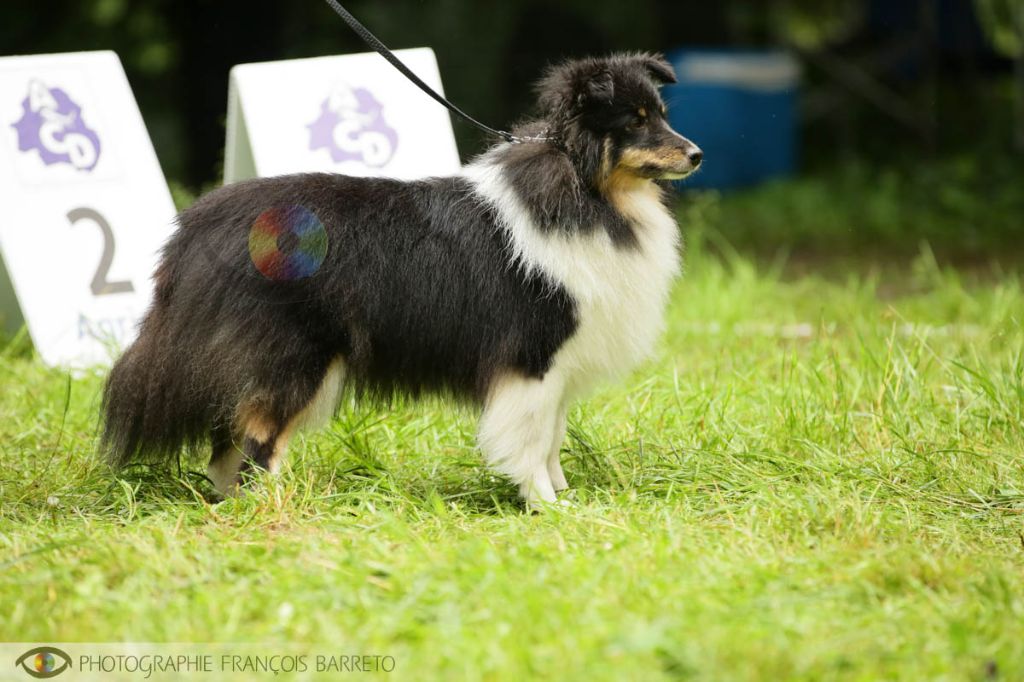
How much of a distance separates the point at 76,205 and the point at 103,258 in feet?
0.92

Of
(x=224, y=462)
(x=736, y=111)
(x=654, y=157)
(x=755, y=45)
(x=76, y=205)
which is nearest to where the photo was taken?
(x=654, y=157)

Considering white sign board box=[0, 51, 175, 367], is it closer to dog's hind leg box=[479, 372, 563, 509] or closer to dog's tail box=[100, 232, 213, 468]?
dog's tail box=[100, 232, 213, 468]

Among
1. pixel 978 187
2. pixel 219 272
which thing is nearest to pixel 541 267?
pixel 219 272

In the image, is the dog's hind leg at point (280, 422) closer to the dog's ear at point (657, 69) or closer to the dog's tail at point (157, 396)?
the dog's tail at point (157, 396)

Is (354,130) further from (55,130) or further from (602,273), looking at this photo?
(602,273)

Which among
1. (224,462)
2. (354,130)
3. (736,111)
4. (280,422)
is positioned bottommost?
(736,111)

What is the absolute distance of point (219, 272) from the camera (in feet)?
11.8

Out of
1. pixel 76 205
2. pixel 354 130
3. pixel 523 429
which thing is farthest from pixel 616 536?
pixel 76 205

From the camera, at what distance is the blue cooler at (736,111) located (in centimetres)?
1207

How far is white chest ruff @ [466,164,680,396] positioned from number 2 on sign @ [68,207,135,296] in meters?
2.39

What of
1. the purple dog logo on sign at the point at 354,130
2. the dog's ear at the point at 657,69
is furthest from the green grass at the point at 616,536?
the purple dog logo on sign at the point at 354,130

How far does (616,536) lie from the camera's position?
3248 mm

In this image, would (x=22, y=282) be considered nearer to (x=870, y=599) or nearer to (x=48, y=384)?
(x=48, y=384)

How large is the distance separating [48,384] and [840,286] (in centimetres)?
519
